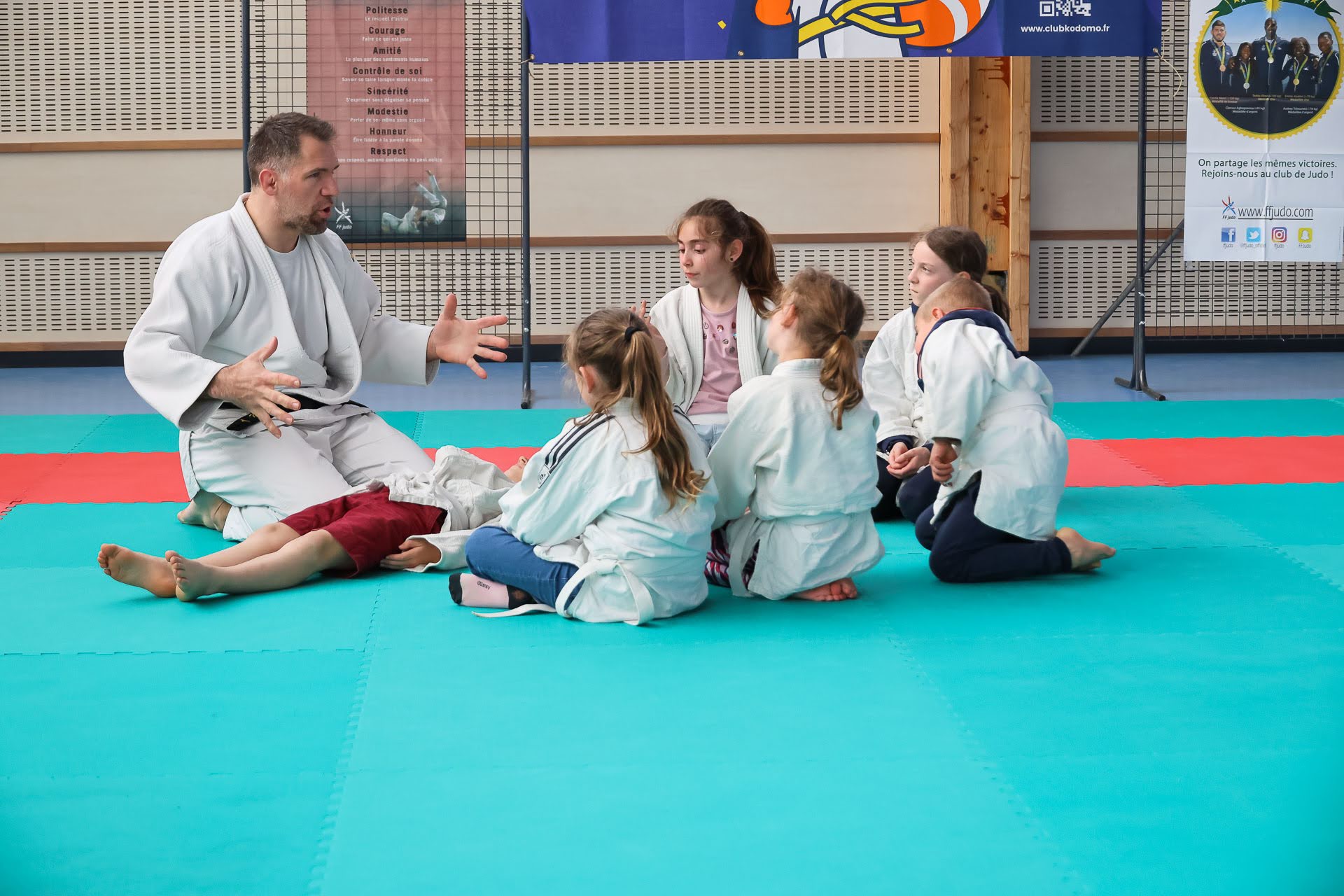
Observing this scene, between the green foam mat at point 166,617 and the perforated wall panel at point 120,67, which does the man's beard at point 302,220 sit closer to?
the green foam mat at point 166,617

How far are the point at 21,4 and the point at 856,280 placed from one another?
5115 mm

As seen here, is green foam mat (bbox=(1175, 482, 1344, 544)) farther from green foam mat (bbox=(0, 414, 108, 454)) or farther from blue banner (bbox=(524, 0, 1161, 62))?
green foam mat (bbox=(0, 414, 108, 454))

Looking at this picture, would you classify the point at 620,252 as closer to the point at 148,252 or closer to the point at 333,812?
the point at 148,252

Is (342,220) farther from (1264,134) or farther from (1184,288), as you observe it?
(1184,288)

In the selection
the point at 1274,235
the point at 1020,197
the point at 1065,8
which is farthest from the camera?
the point at 1020,197

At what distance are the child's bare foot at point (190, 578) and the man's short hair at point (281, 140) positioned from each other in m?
1.36

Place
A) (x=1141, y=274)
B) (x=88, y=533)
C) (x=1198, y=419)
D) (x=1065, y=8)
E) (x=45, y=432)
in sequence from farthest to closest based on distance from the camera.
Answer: (x=1141, y=274) → (x=1065, y=8) → (x=1198, y=419) → (x=45, y=432) → (x=88, y=533)

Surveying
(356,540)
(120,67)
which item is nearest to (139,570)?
(356,540)

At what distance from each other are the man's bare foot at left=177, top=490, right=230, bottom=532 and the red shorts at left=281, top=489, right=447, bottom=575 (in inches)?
19.1

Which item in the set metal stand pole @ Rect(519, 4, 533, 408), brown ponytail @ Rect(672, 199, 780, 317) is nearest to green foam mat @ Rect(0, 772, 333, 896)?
brown ponytail @ Rect(672, 199, 780, 317)

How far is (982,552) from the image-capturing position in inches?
156

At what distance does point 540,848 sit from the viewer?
239 centimetres

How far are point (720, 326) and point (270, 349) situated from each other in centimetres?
148

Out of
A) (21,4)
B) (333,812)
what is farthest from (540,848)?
(21,4)
